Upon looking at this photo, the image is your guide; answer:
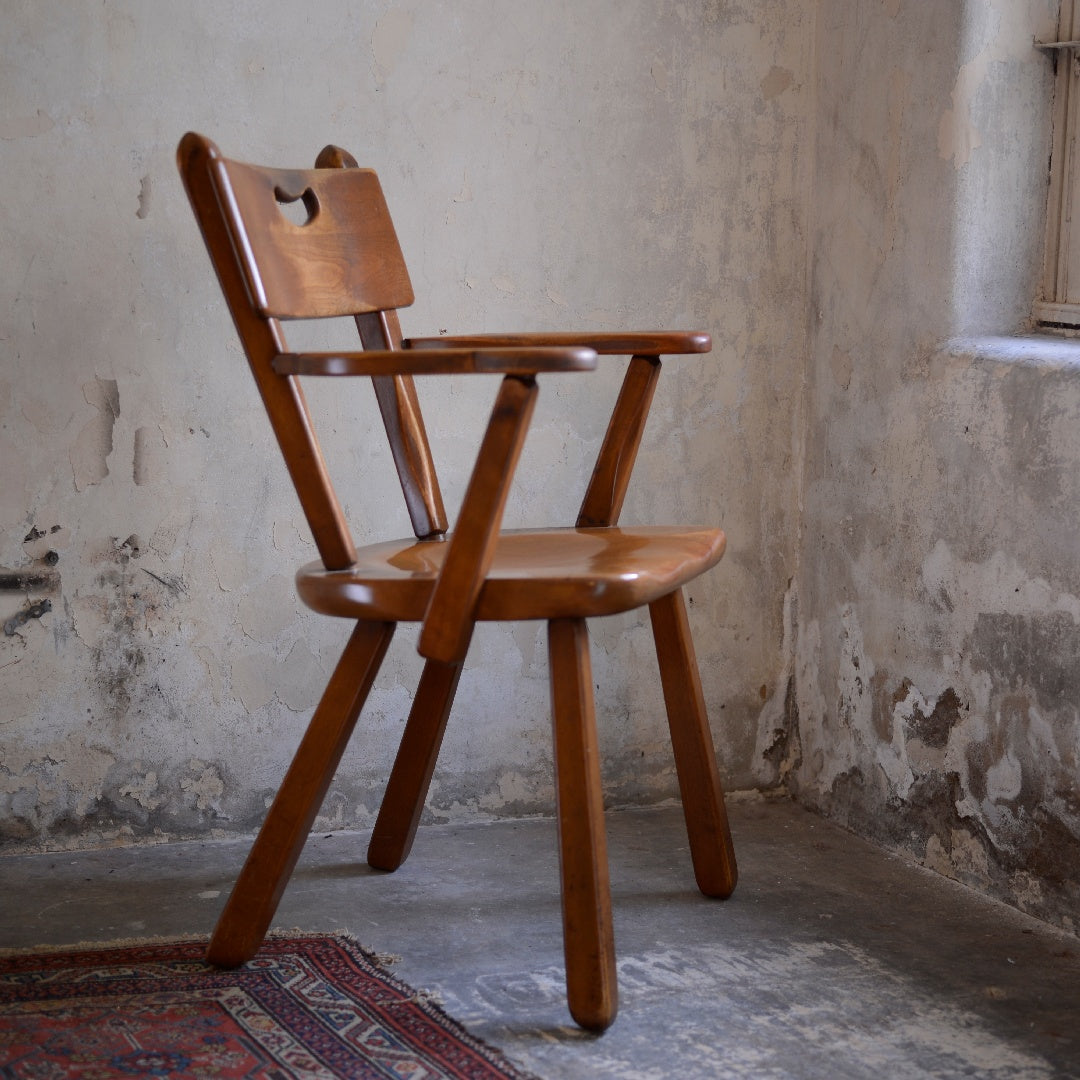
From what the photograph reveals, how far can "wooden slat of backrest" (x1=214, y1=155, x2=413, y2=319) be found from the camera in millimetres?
1749

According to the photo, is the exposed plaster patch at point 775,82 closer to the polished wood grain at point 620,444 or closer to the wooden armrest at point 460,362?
the polished wood grain at point 620,444

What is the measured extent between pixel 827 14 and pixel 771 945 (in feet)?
5.50

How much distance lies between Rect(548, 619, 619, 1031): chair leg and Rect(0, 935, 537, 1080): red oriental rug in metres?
0.14

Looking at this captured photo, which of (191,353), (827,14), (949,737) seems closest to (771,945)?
(949,737)

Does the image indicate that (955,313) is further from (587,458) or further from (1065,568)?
(587,458)

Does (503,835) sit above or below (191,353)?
below

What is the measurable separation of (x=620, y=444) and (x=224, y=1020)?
3.25 ft

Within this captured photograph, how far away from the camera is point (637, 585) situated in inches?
65.6

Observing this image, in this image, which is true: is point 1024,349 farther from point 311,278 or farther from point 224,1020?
point 224,1020

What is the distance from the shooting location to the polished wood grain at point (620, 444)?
2.09 meters

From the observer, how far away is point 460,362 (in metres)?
1.57

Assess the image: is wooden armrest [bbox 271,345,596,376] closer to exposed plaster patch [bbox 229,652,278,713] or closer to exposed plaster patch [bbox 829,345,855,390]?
exposed plaster patch [bbox 229,652,278,713]

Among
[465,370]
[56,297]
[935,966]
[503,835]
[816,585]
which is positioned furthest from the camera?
[816,585]

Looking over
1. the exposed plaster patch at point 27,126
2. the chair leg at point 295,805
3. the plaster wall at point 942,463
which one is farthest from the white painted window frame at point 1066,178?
the exposed plaster patch at point 27,126
